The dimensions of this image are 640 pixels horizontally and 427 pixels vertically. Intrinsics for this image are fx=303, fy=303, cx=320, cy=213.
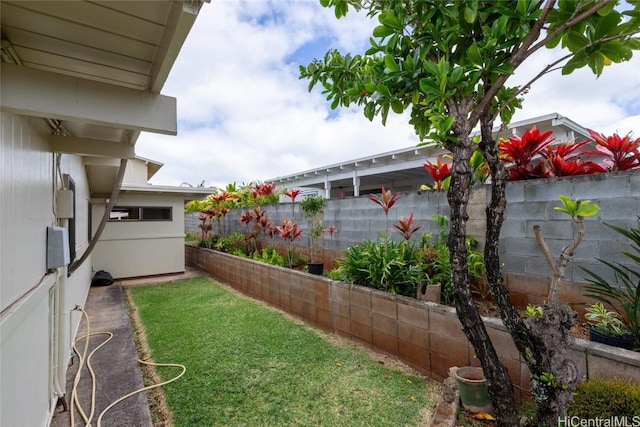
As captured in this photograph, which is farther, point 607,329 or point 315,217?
point 315,217

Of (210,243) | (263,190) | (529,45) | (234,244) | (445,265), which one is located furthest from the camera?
(210,243)

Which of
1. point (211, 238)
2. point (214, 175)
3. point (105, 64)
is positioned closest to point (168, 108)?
point (105, 64)

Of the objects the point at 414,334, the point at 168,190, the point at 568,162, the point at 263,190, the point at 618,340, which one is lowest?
the point at 414,334

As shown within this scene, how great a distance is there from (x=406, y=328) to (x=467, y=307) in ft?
4.30

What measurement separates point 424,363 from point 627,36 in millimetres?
2638

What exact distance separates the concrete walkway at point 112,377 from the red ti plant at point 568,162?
12.5 ft

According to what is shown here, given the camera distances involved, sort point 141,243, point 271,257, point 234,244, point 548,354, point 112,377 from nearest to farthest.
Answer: point 548,354 → point 112,377 → point 271,257 → point 234,244 → point 141,243

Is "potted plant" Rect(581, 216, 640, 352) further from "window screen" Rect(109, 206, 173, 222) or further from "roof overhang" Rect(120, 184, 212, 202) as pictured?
"window screen" Rect(109, 206, 173, 222)

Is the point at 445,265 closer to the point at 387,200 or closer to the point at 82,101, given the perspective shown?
the point at 387,200

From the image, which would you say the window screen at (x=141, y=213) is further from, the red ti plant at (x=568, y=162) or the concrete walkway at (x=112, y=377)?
the red ti plant at (x=568, y=162)

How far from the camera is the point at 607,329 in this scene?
1.96 m

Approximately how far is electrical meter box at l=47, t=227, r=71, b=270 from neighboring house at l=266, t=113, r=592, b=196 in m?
4.33

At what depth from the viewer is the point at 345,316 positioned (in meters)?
3.61

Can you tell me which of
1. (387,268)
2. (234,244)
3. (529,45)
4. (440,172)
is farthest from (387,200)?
(234,244)
